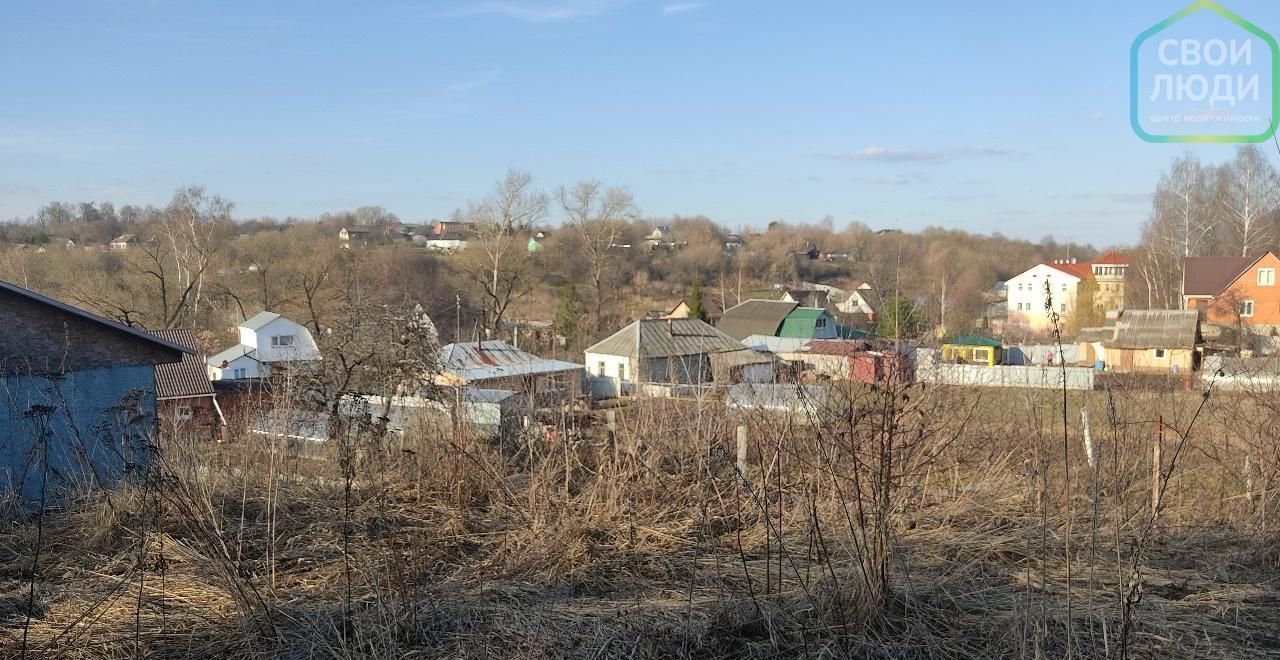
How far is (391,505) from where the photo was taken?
4801mm

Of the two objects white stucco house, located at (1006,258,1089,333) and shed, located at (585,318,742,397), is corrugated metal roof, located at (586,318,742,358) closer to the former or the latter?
shed, located at (585,318,742,397)

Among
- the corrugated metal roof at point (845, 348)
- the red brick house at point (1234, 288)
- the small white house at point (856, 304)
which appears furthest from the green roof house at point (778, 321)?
the red brick house at point (1234, 288)

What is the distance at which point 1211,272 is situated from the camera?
32.7 m

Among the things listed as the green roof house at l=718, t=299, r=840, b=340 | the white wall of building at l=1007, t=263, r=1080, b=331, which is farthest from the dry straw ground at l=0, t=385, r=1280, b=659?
the white wall of building at l=1007, t=263, r=1080, b=331

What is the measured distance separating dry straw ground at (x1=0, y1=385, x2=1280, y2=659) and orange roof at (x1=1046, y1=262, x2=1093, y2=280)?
128 feet

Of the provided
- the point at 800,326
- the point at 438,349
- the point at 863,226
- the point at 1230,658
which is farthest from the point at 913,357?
the point at 863,226

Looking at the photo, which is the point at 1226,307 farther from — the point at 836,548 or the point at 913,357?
the point at 836,548

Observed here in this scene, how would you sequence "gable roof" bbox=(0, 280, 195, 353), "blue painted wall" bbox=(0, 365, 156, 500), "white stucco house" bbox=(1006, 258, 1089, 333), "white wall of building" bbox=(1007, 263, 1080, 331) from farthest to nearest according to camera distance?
"white wall of building" bbox=(1007, 263, 1080, 331)
"white stucco house" bbox=(1006, 258, 1089, 333)
"gable roof" bbox=(0, 280, 195, 353)
"blue painted wall" bbox=(0, 365, 156, 500)

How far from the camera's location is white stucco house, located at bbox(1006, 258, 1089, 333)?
129 ft

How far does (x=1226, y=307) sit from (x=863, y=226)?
1642 inches

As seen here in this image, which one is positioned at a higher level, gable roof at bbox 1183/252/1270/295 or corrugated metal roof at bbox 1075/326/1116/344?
gable roof at bbox 1183/252/1270/295

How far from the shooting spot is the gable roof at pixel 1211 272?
31.9 meters

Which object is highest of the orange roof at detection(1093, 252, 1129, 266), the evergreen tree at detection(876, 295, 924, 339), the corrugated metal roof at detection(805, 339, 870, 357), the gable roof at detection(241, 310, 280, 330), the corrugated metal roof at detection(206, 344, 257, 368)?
the orange roof at detection(1093, 252, 1129, 266)

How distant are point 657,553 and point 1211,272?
36.4m
